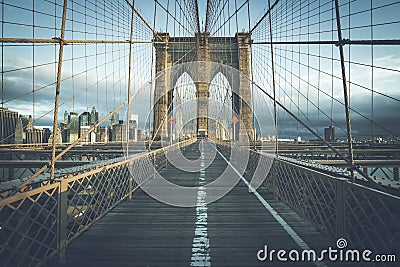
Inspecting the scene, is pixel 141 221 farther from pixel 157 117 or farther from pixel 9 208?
pixel 157 117

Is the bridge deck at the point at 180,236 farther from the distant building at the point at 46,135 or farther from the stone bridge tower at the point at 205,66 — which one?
the stone bridge tower at the point at 205,66

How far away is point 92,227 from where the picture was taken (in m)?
3.95

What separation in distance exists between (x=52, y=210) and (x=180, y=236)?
5.07 feet

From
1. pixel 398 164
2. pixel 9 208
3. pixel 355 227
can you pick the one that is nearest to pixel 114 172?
pixel 9 208

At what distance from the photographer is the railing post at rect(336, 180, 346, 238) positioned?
10.2 feet

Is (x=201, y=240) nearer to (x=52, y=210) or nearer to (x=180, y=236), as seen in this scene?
(x=180, y=236)

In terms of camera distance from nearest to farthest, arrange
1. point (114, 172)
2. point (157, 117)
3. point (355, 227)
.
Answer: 1. point (355, 227)
2. point (114, 172)
3. point (157, 117)

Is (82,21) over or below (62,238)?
over

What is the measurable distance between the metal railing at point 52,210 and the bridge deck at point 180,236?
22cm

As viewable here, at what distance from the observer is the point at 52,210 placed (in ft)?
9.30

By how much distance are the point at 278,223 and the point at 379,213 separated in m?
1.91

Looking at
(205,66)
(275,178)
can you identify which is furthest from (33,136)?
(205,66)

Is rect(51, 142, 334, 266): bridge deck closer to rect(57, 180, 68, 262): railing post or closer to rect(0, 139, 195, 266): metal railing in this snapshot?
rect(57, 180, 68, 262): railing post

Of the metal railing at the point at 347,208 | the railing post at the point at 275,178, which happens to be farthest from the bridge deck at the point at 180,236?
the railing post at the point at 275,178
